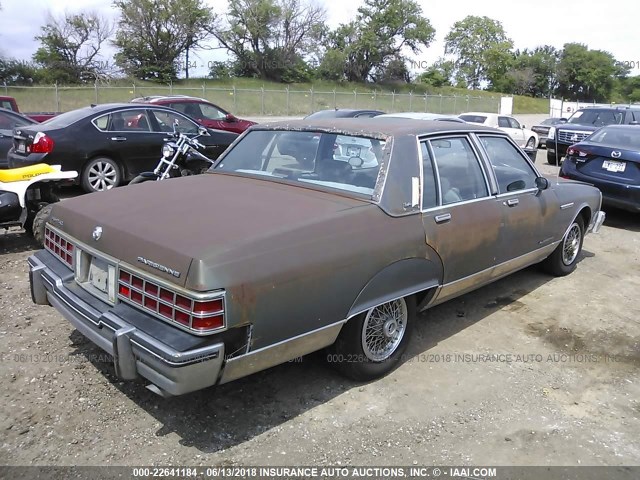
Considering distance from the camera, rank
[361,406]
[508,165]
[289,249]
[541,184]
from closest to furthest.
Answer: [289,249], [361,406], [508,165], [541,184]

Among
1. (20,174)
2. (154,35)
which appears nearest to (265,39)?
(154,35)

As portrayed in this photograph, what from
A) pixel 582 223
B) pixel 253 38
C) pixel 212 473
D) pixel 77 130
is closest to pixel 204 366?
pixel 212 473

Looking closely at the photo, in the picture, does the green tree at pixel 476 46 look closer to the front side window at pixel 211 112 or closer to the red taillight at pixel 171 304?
the front side window at pixel 211 112

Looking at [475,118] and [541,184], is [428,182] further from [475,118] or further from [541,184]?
[475,118]

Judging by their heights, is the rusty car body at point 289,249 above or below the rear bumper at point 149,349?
above

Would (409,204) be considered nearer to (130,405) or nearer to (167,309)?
(167,309)

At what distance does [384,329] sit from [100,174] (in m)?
6.45

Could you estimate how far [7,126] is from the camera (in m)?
9.69

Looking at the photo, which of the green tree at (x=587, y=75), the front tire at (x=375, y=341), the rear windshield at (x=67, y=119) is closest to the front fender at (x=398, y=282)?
the front tire at (x=375, y=341)

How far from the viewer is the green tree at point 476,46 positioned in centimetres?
8631

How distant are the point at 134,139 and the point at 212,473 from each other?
712cm

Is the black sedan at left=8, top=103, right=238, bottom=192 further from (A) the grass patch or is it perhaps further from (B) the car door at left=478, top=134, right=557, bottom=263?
(A) the grass patch

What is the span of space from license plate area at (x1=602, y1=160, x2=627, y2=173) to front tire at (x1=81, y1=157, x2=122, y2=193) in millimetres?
7712

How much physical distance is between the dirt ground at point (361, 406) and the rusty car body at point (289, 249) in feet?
1.34
